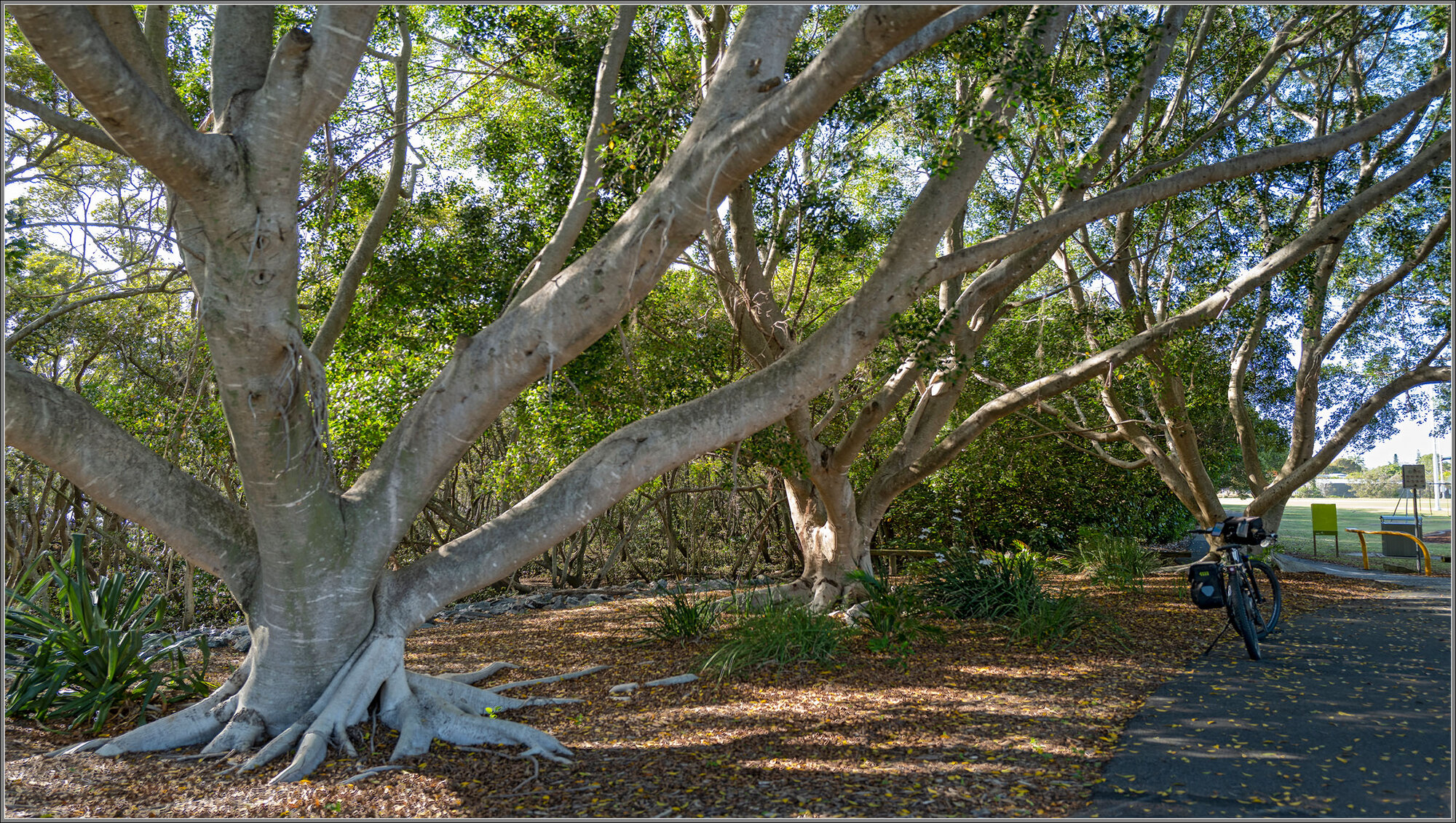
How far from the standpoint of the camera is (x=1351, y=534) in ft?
76.6

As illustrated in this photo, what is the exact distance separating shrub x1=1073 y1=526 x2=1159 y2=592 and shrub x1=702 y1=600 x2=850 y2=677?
5269 mm

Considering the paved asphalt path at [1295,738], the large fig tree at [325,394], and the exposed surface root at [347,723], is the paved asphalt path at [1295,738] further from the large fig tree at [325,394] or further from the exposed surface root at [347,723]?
the exposed surface root at [347,723]

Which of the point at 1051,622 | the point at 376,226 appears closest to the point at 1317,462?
the point at 1051,622

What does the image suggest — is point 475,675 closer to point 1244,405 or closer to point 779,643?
point 779,643

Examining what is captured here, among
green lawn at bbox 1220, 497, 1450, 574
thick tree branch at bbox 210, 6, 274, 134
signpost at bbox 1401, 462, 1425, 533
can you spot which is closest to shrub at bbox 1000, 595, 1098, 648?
thick tree branch at bbox 210, 6, 274, 134

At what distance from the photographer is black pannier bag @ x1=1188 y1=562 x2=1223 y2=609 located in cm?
644

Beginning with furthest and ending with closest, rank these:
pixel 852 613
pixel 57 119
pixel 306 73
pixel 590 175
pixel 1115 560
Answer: pixel 1115 560 < pixel 852 613 < pixel 590 175 < pixel 57 119 < pixel 306 73

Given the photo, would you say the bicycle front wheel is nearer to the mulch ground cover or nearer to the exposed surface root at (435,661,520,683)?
the mulch ground cover

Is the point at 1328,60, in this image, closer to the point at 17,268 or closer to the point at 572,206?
the point at 572,206

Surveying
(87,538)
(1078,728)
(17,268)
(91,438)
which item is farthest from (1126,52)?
(87,538)

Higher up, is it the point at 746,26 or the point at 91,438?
the point at 746,26

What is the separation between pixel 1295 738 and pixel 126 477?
6.53m

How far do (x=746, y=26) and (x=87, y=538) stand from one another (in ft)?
36.2

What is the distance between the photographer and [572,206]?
19.2 ft
